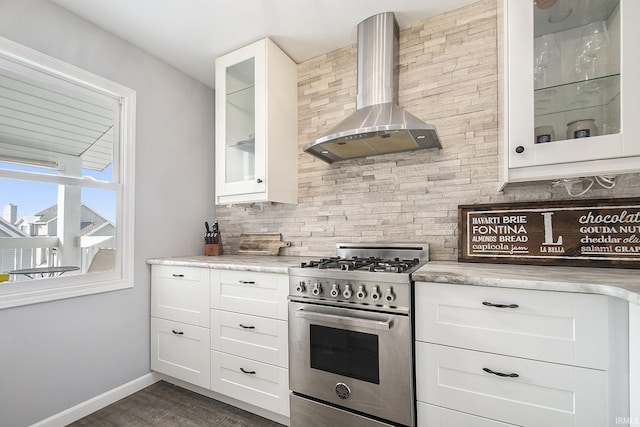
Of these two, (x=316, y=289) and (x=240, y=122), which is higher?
(x=240, y=122)

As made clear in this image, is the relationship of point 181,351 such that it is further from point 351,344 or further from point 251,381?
point 351,344

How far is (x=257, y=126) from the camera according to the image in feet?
7.32

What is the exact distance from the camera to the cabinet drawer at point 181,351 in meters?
2.03

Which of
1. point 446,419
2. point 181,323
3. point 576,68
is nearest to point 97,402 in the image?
point 181,323

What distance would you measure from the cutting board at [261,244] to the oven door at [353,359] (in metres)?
0.91

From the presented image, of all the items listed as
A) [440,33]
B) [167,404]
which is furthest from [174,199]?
[440,33]

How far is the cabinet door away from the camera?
221cm

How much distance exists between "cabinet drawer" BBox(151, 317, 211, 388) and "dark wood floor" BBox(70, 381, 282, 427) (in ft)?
0.43

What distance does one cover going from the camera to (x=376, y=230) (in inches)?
84.1

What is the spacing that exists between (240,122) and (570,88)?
2080mm

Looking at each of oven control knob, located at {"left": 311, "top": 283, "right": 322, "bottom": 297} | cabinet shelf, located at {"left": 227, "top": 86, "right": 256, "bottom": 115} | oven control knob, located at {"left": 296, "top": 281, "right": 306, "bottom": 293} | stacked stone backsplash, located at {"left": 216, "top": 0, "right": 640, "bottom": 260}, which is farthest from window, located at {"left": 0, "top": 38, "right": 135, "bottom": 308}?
oven control knob, located at {"left": 311, "top": 283, "right": 322, "bottom": 297}

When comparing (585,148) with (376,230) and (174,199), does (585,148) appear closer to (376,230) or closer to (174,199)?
(376,230)

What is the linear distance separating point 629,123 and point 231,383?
2.49 meters

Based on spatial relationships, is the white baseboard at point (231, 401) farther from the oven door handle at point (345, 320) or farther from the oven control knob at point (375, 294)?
the oven control knob at point (375, 294)
